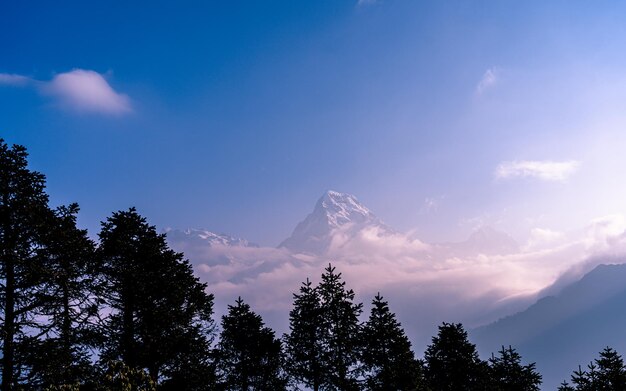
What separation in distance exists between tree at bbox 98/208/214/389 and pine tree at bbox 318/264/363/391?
9401 millimetres

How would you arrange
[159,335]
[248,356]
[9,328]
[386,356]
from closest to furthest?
[9,328], [159,335], [386,356], [248,356]

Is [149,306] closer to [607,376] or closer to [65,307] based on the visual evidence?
[65,307]

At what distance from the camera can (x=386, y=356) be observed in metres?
31.7

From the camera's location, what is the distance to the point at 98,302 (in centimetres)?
1923

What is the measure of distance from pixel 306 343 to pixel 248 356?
634 cm

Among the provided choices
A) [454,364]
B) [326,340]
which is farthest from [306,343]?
[454,364]

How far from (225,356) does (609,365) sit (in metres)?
29.3

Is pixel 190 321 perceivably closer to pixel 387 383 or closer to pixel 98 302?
pixel 98 302

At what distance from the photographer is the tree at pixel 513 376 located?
107ft

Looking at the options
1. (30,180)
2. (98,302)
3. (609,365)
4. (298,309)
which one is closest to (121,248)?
(98,302)

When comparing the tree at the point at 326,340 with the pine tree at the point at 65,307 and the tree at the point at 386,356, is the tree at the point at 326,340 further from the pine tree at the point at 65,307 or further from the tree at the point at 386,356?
the pine tree at the point at 65,307

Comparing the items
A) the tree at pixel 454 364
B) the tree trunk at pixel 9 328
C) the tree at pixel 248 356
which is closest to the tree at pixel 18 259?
the tree trunk at pixel 9 328

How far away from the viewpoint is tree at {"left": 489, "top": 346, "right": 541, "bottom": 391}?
3275 cm

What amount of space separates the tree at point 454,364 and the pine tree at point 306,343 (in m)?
9.06
